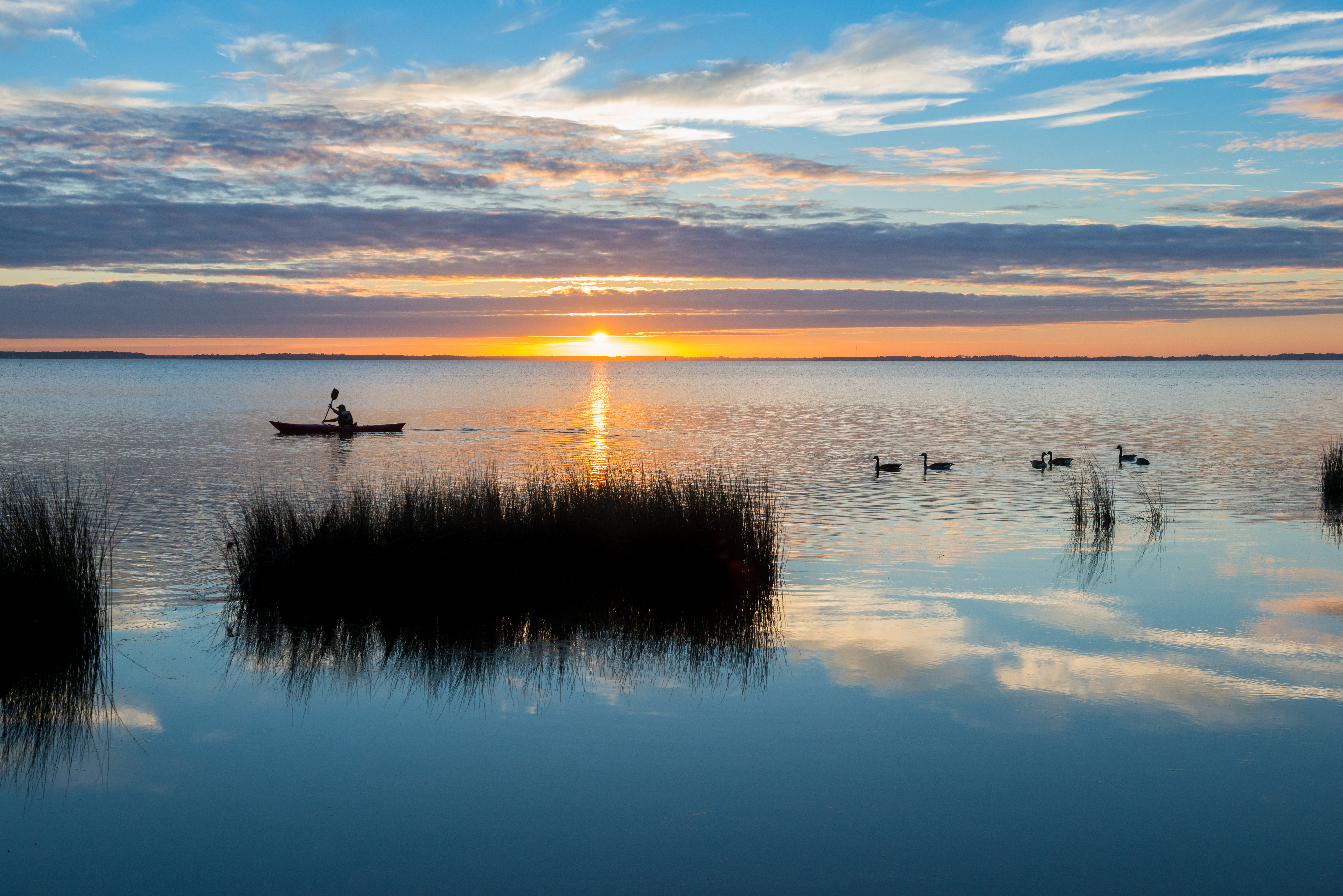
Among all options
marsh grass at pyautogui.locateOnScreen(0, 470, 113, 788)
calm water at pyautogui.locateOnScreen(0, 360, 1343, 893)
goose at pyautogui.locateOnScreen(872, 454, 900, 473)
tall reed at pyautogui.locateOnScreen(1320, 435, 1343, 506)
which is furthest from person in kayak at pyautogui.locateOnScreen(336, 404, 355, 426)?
tall reed at pyautogui.locateOnScreen(1320, 435, 1343, 506)

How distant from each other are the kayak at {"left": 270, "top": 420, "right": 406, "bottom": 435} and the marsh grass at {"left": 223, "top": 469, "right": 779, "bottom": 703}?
25.9m

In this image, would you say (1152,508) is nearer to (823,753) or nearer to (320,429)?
(823,753)

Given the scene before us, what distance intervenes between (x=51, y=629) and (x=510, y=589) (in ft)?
14.5

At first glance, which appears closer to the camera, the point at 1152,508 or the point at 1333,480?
the point at 1152,508

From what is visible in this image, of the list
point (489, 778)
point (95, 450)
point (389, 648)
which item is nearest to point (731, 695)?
point (489, 778)

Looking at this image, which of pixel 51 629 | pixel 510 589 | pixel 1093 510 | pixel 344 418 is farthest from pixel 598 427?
pixel 51 629

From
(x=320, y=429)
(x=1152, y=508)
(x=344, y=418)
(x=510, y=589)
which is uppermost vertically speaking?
(x=344, y=418)

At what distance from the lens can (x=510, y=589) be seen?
11.1 metres

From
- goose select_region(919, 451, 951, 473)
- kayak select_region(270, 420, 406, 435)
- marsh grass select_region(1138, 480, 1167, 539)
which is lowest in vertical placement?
marsh grass select_region(1138, 480, 1167, 539)

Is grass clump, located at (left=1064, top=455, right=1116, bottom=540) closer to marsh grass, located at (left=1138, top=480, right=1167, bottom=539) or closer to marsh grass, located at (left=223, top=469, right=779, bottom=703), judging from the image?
marsh grass, located at (left=1138, top=480, right=1167, bottom=539)

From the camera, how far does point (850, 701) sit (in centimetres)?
779

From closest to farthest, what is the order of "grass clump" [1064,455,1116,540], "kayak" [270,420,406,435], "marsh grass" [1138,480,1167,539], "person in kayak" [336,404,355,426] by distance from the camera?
"grass clump" [1064,455,1116,540] < "marsh grass" [1138,480,1167,539] < "kayak" [270,420,406,435] < "person in kayak" [336,404,355,426]

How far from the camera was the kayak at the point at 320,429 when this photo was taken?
3838 centimetres

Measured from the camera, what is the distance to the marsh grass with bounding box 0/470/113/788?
7.36 meters
